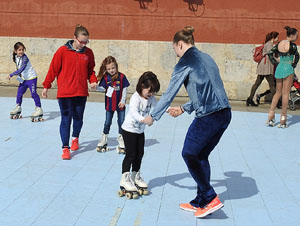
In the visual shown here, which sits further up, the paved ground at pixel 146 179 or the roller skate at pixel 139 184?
the roller skate at pixel 139 184

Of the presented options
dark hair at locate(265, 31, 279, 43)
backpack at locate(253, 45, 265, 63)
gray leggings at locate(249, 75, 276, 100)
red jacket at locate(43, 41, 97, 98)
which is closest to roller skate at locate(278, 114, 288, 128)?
gray leggings at locate(249, 75, 276, 100)

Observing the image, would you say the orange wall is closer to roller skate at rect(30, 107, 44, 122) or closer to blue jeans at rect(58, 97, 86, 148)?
roller skate at rect(30, 107, 44, 122)

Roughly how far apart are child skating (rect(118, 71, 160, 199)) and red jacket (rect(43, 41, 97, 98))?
1786 mm

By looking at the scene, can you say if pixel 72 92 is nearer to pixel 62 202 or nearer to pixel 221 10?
pixel 62 202

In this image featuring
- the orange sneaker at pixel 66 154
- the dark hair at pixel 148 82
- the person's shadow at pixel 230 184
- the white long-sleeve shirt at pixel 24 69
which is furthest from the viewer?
the white long-sleeve shirt at pixel 24 69

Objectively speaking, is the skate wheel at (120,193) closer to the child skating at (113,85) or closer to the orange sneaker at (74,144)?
the child skating at (113,85)

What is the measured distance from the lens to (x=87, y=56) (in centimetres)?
706

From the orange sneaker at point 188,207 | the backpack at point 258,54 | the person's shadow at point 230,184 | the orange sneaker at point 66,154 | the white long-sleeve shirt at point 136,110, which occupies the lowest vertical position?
the person's shadow at point 230,184

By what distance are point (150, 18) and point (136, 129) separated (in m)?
8.25

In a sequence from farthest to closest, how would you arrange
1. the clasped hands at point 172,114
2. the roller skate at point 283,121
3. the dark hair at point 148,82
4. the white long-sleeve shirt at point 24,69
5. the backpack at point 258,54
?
the backpack at point 258,54
the roller skate at point 283,121
the white long-sleeve shirt at point 24,69
the dark hair at point 148,82
the clasped hands at point 172,114

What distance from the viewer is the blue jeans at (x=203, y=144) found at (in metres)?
4.73

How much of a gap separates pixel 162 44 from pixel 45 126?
5315 mm

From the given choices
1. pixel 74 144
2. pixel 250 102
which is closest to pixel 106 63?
pixel 74 144

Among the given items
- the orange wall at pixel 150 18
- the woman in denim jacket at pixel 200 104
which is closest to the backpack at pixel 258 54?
the orange wall at pixel 150 18
